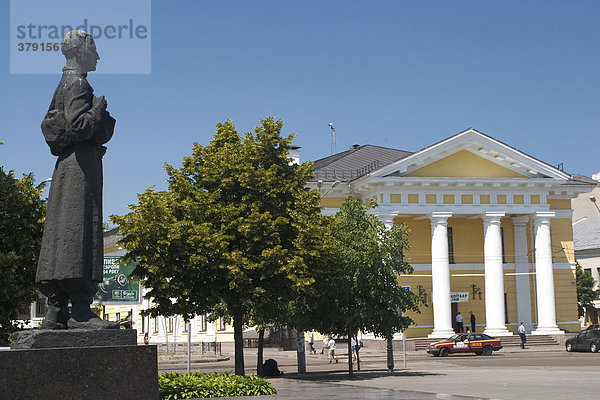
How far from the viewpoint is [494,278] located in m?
51.4

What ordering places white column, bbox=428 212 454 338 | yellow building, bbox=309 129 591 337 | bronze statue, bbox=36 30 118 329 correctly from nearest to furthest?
bronze statue, bbox=36 30 118 329 < white column, bbox=428 212 454 338 < yellow building, bbox=309 129 591 337

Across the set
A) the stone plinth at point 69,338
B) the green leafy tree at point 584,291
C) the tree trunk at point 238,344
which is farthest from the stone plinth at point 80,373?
the green leafy tree at point 584,291

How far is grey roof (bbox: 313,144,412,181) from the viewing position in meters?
53.6

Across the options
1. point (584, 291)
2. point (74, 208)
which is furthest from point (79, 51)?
point (584, 291)

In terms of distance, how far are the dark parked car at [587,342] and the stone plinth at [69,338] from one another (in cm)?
3944

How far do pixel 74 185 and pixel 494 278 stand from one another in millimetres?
44410

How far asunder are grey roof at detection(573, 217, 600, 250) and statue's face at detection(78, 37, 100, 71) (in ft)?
238

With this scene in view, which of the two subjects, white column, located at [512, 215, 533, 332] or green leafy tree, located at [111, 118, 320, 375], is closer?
green leafy tree, located at [111, 118, 320, 375]

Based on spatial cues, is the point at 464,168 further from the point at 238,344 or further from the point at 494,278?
the point at 238,344

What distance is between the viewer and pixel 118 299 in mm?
33688

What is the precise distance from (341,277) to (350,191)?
84.2ft

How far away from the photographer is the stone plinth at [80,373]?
880 cm

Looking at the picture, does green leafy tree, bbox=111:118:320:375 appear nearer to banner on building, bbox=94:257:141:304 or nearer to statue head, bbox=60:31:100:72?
banner on building, bbox=94:257:141:304

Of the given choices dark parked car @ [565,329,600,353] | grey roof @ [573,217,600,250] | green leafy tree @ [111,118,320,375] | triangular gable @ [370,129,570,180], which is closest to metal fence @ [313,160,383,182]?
triangular gable @ [370,129,570,180]
